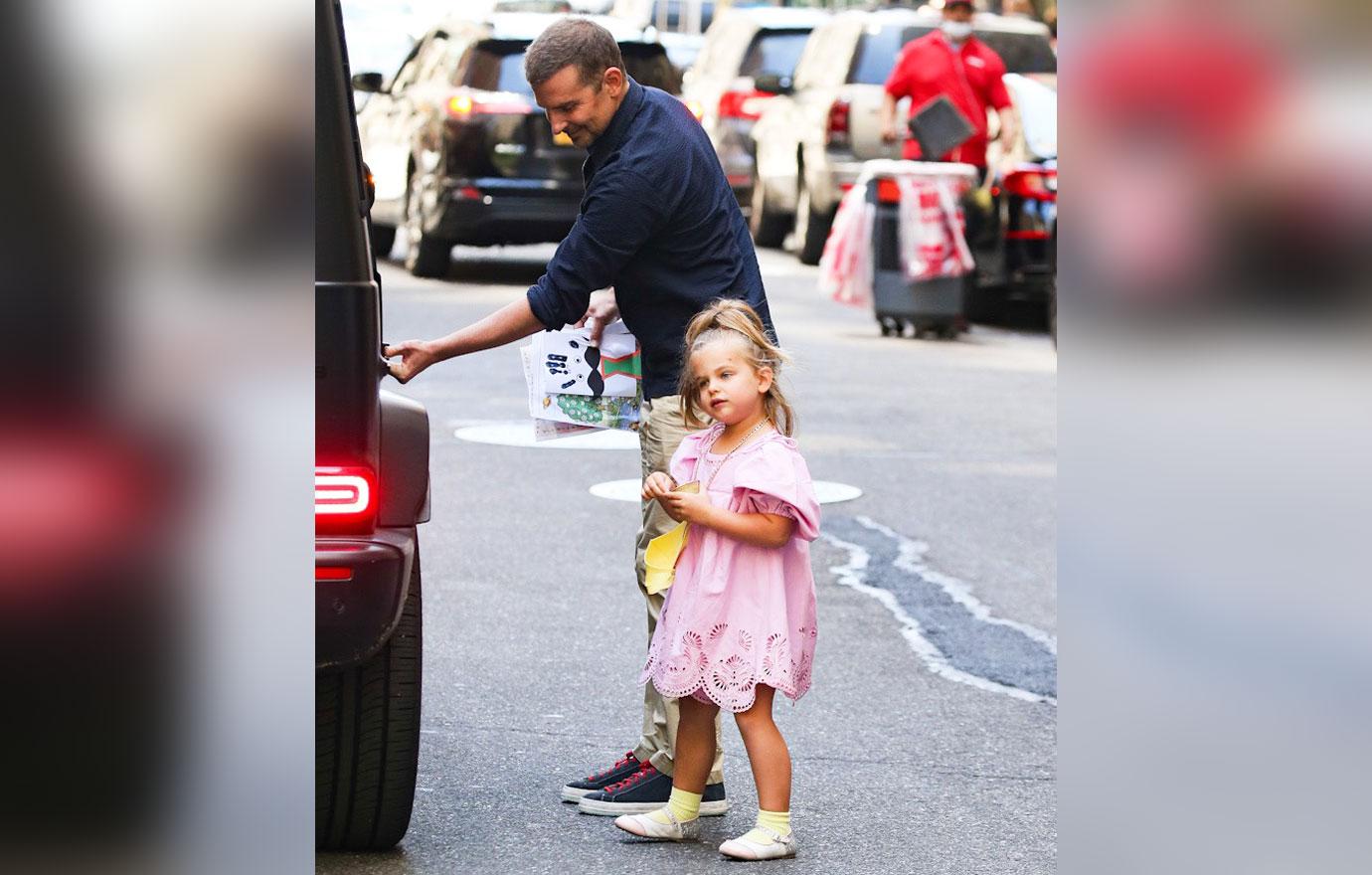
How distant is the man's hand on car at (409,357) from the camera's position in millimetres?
4004

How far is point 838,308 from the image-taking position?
53.0ft

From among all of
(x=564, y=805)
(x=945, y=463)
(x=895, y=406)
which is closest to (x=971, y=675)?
(x=564, y=805)

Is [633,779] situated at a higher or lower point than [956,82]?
lower

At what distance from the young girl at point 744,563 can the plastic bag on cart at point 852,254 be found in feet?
33.8

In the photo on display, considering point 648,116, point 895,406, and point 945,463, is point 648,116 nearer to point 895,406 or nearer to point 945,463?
point 945,463

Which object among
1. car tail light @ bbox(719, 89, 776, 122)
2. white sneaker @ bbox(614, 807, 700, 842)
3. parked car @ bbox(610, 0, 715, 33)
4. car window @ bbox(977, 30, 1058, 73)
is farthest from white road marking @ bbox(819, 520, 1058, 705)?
parked car @ bbox(610, 0, 715, 33)

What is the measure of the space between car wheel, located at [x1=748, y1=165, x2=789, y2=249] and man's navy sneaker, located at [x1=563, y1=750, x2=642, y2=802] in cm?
1577

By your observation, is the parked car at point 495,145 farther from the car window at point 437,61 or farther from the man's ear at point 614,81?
the man's ear at point 614,81

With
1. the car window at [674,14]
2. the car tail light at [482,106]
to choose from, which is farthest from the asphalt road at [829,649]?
the car window at [674,14]

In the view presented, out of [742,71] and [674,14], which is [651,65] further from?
[674,14]

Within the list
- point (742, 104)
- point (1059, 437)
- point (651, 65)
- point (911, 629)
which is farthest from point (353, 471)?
point (742, 104)

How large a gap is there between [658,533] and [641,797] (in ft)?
1.86

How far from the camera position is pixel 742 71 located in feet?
Answer: 70.4

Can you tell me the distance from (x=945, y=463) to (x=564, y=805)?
537cm
